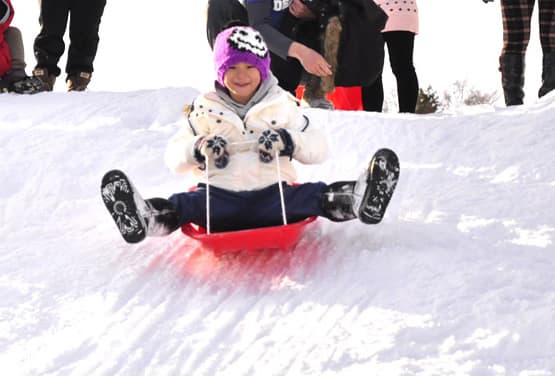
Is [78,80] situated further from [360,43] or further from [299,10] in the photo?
[360,43]

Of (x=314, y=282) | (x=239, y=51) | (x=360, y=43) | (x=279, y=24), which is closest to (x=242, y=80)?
(x=239, y=51)

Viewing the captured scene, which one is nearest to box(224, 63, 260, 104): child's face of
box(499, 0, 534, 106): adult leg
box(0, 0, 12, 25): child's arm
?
box(499, 0, 534, 106): adult leg

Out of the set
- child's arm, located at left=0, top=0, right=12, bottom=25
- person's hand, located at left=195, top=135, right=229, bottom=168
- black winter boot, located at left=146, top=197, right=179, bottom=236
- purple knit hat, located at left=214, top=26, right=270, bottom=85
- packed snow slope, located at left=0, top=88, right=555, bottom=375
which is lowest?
packed snow slope, located at left=0, top=88, right=555, bottom=375

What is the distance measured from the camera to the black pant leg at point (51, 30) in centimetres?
503

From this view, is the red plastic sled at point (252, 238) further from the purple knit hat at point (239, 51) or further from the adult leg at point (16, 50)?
the adult leg at point (16, 50)

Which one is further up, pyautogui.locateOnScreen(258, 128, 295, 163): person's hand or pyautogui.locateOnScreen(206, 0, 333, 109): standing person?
pyautogui.locateOnScreen(206, 0, 333, 109): standing person

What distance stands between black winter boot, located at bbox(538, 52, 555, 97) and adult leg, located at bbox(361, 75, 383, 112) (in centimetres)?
91

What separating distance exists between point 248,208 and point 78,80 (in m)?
3.14

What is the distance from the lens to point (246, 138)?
261 cm

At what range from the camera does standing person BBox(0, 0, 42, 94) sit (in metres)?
5.18

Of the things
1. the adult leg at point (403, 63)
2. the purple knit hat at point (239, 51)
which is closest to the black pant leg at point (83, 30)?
the adult leg at point (403, 63)

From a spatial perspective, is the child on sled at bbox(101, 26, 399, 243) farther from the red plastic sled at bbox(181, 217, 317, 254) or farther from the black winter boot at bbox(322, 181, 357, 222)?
the red plastic sled at bbox(181, 217, 317, 254)

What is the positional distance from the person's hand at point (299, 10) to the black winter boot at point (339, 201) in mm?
1811

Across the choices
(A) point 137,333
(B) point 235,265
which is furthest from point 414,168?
(A) point 137,333
